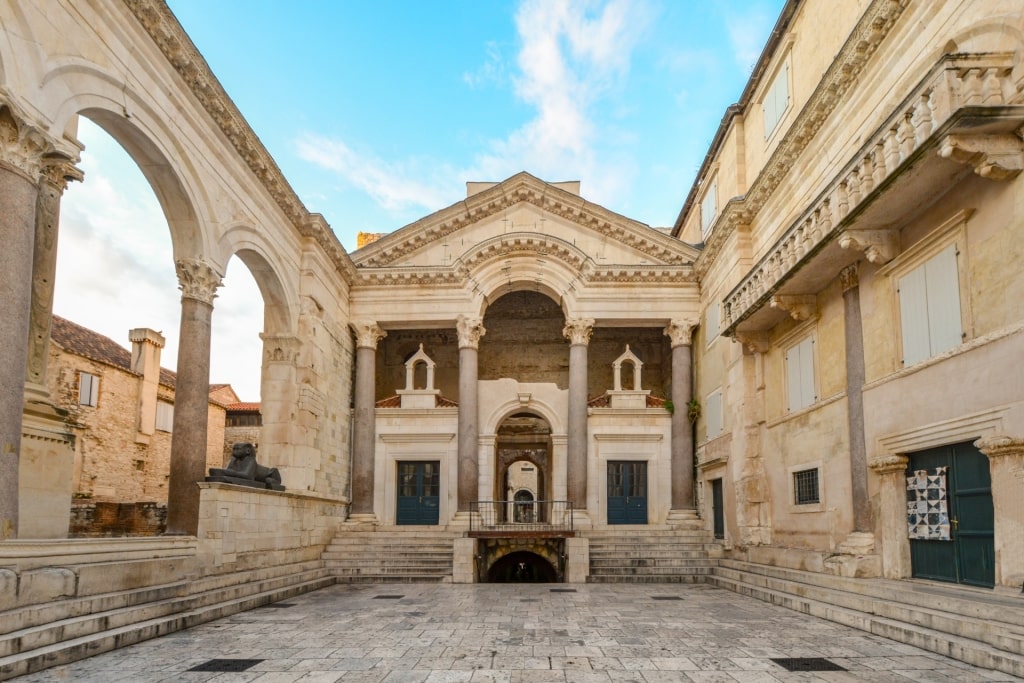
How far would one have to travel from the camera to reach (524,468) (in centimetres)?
5472

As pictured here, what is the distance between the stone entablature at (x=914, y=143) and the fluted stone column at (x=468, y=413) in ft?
39.7

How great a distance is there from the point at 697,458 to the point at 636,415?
2330mm

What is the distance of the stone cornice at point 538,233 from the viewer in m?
24.6

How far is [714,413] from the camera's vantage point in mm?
22250

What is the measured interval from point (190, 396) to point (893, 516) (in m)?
12.5

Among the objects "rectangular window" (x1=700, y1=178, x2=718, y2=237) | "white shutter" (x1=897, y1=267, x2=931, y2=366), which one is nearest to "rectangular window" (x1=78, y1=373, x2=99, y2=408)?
"rectangular window" (x1=700, y1=178, x2=718, y2=237)

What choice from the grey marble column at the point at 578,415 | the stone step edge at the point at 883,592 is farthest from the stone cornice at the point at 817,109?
the stone step edge at the point at 883,592

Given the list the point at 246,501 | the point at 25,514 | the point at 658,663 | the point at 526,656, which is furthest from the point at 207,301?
the point at 658,663

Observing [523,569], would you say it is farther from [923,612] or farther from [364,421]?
[923,612]

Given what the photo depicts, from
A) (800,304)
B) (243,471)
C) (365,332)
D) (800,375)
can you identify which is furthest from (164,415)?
(800,304)

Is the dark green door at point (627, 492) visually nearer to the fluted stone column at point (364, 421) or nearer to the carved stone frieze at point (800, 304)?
the fluted stone column at point (364, 421)

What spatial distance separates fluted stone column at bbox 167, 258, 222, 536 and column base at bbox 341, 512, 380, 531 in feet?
28.7

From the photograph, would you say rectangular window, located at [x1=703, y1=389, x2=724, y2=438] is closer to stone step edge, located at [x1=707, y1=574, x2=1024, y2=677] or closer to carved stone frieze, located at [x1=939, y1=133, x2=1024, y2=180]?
stone step edge, located at [x1=707, y1=574, x2=1024, y2=677]

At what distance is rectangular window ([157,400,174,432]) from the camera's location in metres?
31.8
